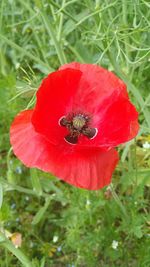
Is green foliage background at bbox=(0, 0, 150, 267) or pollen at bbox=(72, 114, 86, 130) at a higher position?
pollen at bbox=(72, 114, 86, 130)

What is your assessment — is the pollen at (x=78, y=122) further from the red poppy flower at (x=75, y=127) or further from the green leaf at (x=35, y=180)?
the green leaf at (x=35, y=180)

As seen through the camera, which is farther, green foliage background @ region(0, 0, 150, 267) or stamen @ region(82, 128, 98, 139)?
green foliage background @ region(0, 0, 150, 267)

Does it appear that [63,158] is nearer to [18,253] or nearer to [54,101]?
[54,101]

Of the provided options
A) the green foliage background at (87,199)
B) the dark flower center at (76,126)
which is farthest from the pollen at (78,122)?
the green foliage background at (87,199)

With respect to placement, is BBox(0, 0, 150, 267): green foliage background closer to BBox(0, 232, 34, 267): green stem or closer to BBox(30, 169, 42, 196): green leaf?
BBox(30, 169, 42, 196): green leaf

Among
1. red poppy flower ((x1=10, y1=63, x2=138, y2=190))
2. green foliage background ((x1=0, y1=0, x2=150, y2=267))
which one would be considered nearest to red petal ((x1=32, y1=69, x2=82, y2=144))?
red poppy flower ((x1=10, y1=63, x2=138, y2=190))

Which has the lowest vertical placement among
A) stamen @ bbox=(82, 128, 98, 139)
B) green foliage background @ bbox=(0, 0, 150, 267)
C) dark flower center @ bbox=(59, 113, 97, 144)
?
green foliage background @ bbox=(0, 0, 150, 267)

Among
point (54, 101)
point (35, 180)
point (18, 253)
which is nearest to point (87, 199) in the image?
point (35, 180)
